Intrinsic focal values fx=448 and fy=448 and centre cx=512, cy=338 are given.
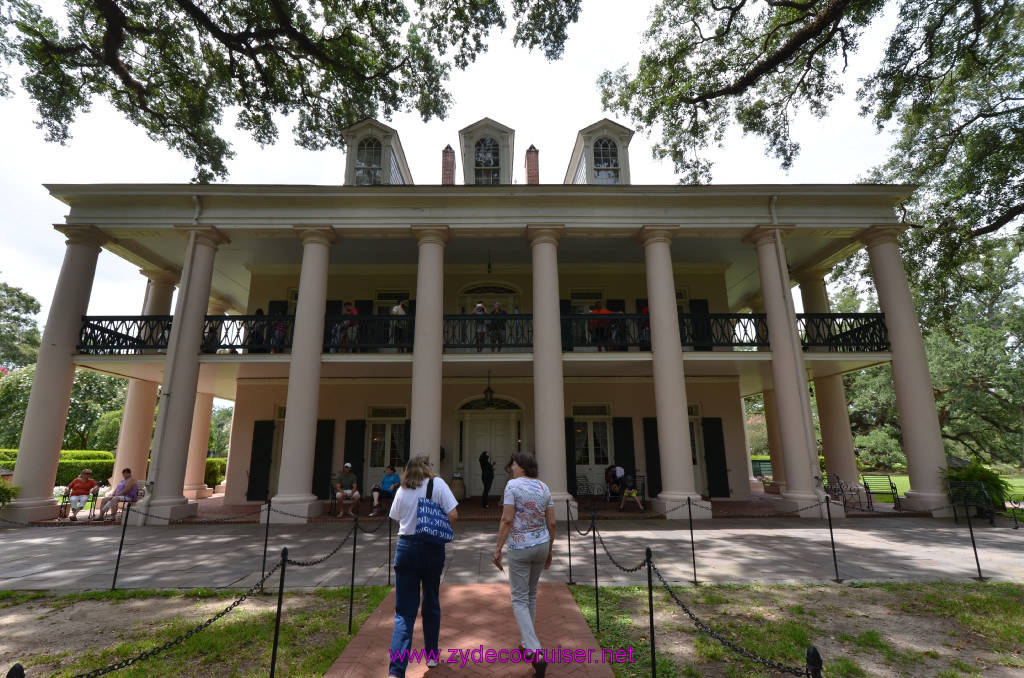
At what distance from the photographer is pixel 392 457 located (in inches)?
567

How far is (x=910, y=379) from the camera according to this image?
11.0m

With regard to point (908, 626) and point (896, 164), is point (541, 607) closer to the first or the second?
point (908, 626)

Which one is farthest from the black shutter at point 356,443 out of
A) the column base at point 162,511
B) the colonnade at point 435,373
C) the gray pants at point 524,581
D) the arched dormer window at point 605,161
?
the gray pants at point 524,581

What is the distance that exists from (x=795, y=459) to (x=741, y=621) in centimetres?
737

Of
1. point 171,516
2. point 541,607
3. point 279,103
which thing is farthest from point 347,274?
point 541,607

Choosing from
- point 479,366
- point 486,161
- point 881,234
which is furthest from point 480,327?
point 881,234

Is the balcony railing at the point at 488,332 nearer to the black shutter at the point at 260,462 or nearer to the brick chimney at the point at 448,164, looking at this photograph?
the black shutter at the point at 260,462

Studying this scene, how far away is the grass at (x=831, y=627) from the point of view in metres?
3.79

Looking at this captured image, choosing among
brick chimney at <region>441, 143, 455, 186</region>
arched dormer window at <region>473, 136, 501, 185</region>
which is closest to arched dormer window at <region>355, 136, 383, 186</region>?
brick chimney at <region>441, 143, 455, 186</region>

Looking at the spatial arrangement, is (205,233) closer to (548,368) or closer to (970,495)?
(548,368)

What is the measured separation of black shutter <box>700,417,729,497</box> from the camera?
13883mm

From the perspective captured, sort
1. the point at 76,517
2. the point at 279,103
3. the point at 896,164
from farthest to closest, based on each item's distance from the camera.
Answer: the point at 896,164, the point at 76,517, the point at 279,103

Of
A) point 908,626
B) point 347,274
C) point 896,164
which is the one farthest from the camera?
point 347,274

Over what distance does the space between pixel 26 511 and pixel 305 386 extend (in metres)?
6.68
